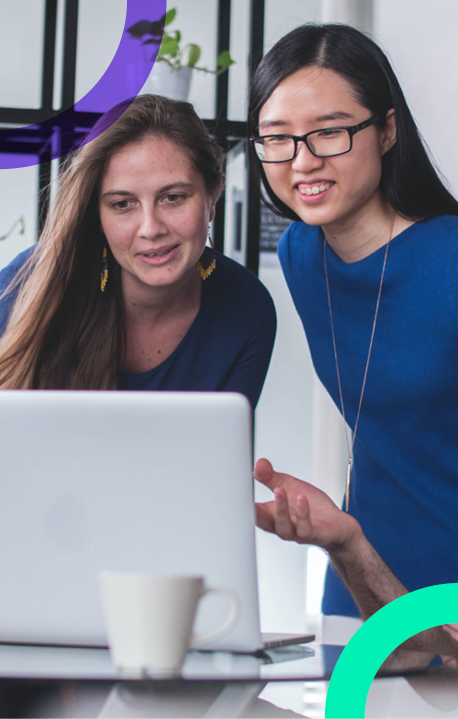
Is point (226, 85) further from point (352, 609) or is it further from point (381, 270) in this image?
point (352, 609)

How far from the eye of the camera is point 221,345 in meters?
1.34

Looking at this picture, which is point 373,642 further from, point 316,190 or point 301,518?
point 316,190

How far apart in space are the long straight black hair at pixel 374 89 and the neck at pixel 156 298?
359mm

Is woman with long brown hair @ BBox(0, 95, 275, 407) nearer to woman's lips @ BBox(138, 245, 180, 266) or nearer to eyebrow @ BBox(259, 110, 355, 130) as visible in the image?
woman's lips @ BBox(138, 245, 180, 266)

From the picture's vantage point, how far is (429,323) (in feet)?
3.97

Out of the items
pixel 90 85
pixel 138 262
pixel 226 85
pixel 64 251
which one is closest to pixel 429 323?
pixel 138 262

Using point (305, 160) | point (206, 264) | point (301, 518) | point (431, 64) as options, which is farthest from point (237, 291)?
point (431, 64)

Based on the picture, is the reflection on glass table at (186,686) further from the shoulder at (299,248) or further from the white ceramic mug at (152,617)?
the shoulder at (299,248)

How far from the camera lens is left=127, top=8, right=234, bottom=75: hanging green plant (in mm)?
2336

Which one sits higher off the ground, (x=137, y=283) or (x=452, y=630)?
(x=137, y=283)

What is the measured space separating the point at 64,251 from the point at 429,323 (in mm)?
723

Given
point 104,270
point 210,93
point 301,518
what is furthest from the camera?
point 210,93

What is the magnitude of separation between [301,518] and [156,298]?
0.76 m

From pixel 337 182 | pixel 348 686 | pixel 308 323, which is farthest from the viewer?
pixel 308 323
